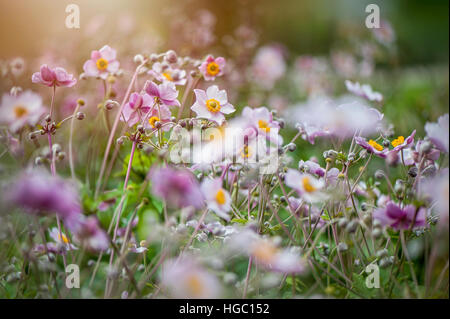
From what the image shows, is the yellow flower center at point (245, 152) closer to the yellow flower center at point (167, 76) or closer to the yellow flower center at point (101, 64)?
the yellow flower center at point (167, 76)

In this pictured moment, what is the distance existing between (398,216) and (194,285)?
0.93 ft

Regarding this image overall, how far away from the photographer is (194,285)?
0.52m

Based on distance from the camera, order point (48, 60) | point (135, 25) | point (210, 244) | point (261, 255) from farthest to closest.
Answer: point (135, 25)
point (48, 60)
point (210, 244)
point (261, 255)

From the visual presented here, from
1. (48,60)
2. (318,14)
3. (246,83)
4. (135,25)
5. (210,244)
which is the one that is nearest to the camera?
(210,244)

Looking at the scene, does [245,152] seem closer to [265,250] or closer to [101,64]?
[265,250]

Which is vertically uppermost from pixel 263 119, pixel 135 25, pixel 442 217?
pixel 135 25

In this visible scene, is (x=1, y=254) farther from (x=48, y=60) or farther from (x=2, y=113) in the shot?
(x=48, y=60)

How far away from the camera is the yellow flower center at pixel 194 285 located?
51 cm

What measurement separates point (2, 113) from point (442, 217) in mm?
582

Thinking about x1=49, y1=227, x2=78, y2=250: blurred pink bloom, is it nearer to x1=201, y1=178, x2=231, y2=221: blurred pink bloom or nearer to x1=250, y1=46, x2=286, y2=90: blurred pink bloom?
x1=201, y1=178, x2=231, y2=221: blurred pink bloom

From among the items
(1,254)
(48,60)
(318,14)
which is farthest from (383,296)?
(318,14)

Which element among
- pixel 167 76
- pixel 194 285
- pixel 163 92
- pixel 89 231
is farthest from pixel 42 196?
pixel 167 76

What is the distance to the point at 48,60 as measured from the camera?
142cm
